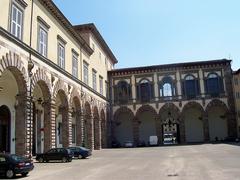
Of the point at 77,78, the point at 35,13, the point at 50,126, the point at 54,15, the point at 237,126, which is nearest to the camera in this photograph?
the point at 35,13

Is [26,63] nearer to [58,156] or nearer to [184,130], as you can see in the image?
[58,156]

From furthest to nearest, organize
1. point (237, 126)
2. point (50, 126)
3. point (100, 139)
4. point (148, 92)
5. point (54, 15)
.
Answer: point (148, 92)
point (237, 126)
point (100, 139)
point (54, 15)
point (50, 126)

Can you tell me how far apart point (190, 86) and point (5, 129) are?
32978 mm

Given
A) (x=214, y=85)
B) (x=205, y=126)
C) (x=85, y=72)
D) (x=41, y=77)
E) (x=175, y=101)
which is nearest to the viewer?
(x=41, y=77)

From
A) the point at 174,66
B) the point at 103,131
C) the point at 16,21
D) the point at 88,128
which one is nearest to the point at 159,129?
the point at 103,131

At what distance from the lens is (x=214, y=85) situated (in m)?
50.1

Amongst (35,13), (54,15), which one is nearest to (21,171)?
(35,13)

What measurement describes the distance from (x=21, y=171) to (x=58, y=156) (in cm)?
856

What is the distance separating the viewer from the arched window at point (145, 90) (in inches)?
2039

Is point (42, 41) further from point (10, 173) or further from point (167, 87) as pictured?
point (167, 87)

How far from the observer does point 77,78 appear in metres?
34.2

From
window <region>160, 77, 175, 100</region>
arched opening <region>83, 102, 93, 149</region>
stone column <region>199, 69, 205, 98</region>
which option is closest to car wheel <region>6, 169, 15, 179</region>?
arched opening <region>83, 102, 93, 149</region>

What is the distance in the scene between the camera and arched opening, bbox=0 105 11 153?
81.3ft

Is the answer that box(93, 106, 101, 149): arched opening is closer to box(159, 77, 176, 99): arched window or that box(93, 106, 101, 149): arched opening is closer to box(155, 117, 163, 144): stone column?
box(155, 117, 163, 144): stone column
